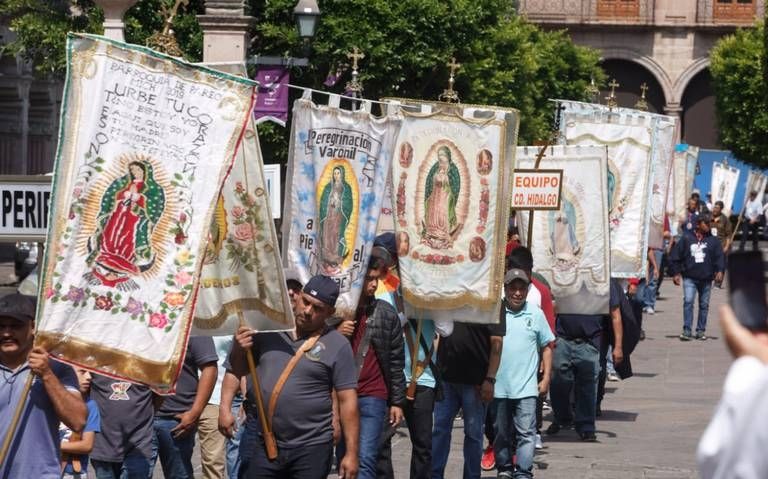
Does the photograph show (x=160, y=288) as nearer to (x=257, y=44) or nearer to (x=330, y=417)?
(x=330, y=417)

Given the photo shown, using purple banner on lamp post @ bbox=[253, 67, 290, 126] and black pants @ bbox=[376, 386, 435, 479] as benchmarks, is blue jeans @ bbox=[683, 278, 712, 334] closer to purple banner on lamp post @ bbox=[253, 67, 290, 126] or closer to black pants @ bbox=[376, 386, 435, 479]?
purple banner on lamp post @ bbox=[253, 67, 290, 126]

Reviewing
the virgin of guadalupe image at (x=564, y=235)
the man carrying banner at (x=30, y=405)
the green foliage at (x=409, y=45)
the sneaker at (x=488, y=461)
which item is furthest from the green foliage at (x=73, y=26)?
the man carrying banner at (x=30, y=405)

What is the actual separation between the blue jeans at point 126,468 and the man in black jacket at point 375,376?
1.40 meters

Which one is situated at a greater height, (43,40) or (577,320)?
(43,40)

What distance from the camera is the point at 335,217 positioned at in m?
11.0

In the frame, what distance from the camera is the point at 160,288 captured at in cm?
Answer: 769

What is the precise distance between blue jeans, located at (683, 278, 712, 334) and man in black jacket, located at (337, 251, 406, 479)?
16.2m

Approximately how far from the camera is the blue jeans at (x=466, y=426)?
37.8 feet

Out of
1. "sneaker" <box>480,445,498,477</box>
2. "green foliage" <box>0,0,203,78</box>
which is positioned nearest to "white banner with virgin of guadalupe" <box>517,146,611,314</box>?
"sneaker" <box>480,445,498,477</box>

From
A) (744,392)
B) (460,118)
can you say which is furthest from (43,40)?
(744,392)

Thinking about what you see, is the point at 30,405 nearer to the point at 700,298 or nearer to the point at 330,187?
the point at 330,187

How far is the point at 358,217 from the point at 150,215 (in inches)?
136

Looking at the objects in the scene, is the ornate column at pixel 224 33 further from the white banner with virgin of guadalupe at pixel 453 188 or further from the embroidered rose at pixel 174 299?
the embroidered rose at pixel 174 299

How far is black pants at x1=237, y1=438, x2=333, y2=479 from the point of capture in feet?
27.2
